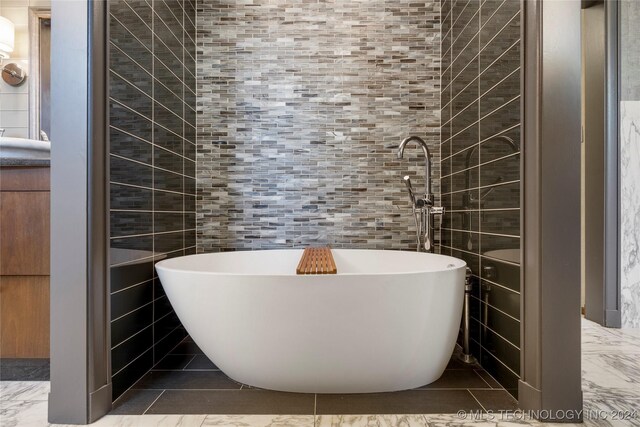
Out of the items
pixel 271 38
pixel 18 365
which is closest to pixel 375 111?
pixel 271 38

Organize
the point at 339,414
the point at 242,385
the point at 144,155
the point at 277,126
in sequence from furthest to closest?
the point at 277,126 → the point at 144,155 → the point at 242,385 → the point at 339,414

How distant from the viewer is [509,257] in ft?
5.24

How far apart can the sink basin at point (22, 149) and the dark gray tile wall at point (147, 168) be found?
0.41 m

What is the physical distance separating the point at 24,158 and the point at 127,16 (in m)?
0.77

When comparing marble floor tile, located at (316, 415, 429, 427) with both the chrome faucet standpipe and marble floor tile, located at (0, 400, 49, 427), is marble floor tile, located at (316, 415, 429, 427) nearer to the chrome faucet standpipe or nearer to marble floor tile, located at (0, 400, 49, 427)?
marble floor tile, located at (0, 400, 49, 427)

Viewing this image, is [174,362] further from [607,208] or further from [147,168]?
[607,208]

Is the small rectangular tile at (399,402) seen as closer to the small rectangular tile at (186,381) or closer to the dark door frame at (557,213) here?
the dark door frame at (557,213)

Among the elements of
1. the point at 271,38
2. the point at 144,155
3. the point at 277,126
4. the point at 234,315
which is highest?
the point at 271,38

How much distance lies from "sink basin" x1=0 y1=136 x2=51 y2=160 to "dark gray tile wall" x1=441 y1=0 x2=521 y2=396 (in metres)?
1.97

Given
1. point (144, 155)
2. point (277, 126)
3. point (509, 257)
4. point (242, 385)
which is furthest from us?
point (277, 126)

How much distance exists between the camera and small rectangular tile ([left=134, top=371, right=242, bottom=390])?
1711mm

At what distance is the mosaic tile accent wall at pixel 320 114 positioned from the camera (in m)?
2.62

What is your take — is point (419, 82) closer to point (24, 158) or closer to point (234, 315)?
point (234, 315)

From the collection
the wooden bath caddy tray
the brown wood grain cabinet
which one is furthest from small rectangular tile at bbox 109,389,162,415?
the wooden bath caddy tray
